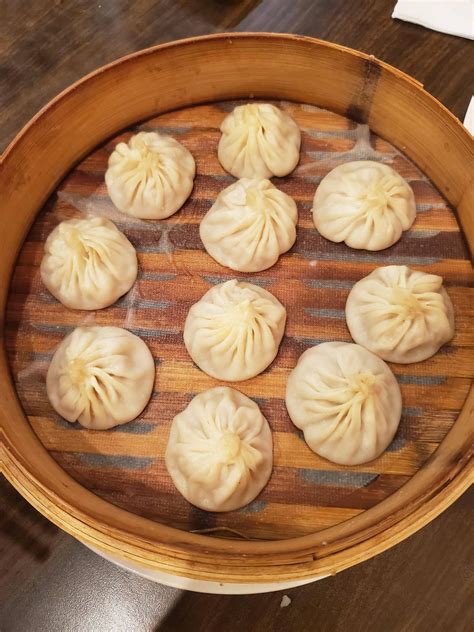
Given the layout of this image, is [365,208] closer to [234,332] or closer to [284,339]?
[284,339]

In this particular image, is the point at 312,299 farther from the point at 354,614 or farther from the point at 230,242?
the point at 354,614

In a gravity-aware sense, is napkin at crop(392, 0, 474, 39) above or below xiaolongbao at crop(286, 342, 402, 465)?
above

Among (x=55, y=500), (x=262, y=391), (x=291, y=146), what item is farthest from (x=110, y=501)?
(x=291, y=146)

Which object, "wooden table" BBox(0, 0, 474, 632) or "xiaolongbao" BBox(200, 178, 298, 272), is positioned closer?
"wooden table" BBox(0, 0, 474, 632)

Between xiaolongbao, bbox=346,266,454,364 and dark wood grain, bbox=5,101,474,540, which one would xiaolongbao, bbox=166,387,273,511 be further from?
xiaolongbao, bbox=346,266,454,364

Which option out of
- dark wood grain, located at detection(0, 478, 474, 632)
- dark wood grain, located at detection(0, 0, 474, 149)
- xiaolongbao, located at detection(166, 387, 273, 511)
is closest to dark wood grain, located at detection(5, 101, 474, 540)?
xiaolongbao, located at detection(166, 387, 273, 511)

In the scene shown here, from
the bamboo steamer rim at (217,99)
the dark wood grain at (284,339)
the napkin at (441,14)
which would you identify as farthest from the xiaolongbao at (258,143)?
the napkin at (441,14)

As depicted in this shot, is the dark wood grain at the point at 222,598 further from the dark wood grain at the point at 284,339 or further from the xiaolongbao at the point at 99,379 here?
the xiaolongbao at the point at 99,379
